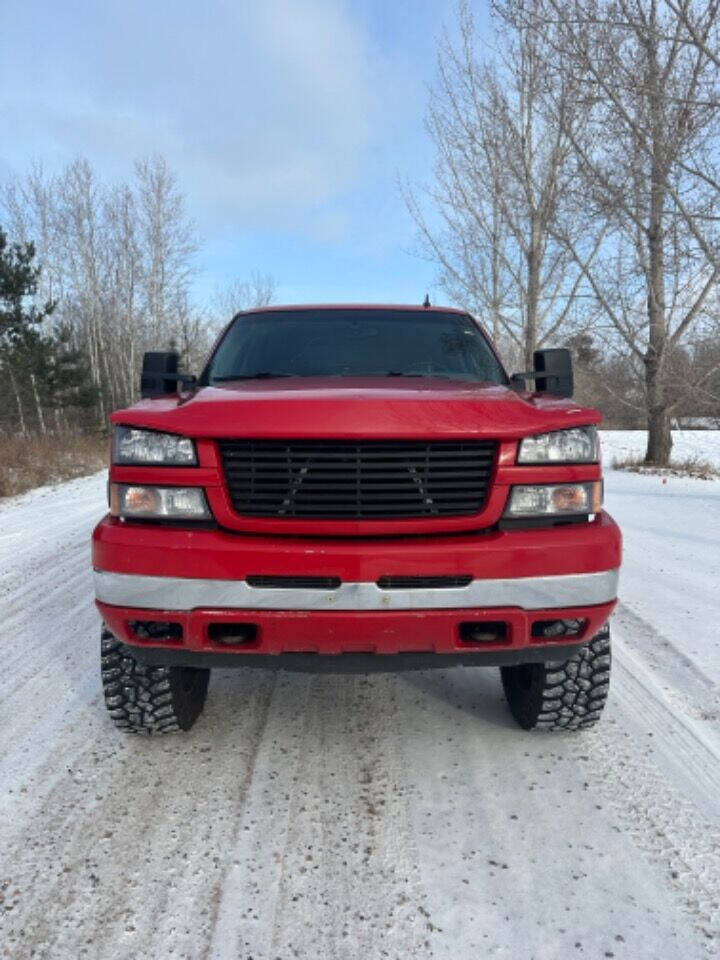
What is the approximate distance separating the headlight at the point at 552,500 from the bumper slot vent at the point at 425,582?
0.28 m

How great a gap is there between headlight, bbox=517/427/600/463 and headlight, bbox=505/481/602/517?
0.09 metres

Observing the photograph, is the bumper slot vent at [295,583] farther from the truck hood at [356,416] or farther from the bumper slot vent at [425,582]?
the truck hood at [356,416]

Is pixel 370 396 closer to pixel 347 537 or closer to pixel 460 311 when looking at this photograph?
pixel 347 537

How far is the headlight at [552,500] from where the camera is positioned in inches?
87.7

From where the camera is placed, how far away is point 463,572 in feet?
6.88

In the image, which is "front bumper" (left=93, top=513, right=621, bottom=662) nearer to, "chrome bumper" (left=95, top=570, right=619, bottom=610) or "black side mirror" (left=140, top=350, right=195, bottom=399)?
"chrome bumper" (left=95, top=570, right=619, bottom=610)

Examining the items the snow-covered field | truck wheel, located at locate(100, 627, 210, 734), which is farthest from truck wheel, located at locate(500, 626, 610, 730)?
truck wheel, located at locate(100, 627, 210, 734)

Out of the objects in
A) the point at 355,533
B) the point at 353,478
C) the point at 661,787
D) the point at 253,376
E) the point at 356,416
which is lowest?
the point at 661,787

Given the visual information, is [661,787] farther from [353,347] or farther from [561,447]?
[353,347]

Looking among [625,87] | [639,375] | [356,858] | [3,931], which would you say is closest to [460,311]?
[356,858]

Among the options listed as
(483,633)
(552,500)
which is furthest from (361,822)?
(552,500)

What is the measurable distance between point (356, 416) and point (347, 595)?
1.88 ft

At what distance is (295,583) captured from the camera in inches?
82.5

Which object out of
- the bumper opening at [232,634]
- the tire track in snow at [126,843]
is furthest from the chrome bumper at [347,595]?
the tire track in snow at [126,843]
